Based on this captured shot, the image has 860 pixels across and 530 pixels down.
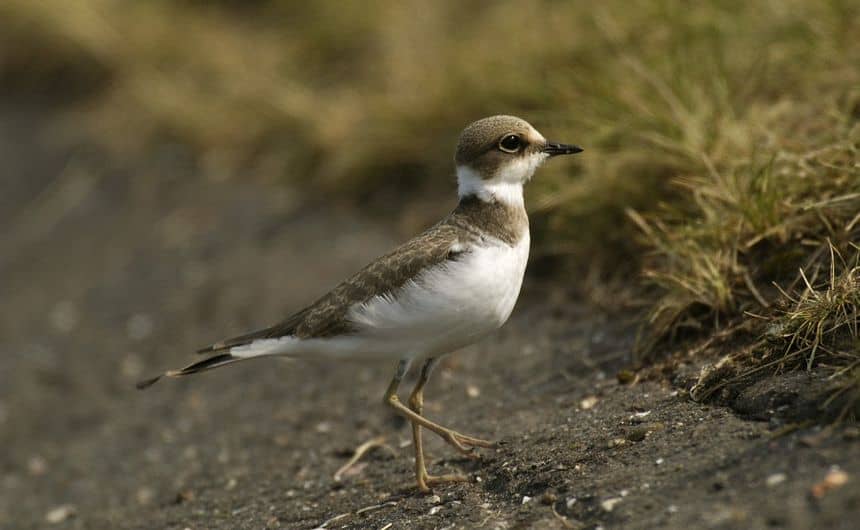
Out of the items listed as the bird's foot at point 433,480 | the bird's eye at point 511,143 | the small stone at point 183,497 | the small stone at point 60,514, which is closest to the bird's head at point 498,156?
the bird's eye at point 511,143

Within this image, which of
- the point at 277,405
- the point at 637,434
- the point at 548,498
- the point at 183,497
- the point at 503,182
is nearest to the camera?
the point at 548,498

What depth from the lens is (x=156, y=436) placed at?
6668mm

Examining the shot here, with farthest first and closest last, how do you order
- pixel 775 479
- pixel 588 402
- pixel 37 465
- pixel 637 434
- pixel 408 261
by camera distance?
1. pixel 37 465
2. pixel 588 402
3. pixel 408 261
4. pixel 637 434
5. pixel 775 479

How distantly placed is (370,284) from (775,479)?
188cm

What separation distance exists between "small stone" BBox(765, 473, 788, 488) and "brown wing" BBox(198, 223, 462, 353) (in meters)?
1.55

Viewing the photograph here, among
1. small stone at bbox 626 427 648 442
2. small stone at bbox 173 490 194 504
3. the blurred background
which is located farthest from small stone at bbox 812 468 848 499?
small stone at bbox 173 490 194 504

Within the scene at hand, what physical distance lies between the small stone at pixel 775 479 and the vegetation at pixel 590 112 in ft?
1.44

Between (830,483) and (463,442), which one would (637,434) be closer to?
(463,442)

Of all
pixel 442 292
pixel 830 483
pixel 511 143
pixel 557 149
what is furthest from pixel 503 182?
pixel 830 483

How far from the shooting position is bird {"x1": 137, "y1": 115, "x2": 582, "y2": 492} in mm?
4242

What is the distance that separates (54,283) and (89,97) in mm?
3002

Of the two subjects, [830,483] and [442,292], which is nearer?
[830,483]

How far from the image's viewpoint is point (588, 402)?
4.92 meters

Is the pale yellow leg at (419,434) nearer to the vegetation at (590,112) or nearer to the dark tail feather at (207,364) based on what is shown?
the dark tail feather at (207,364)
